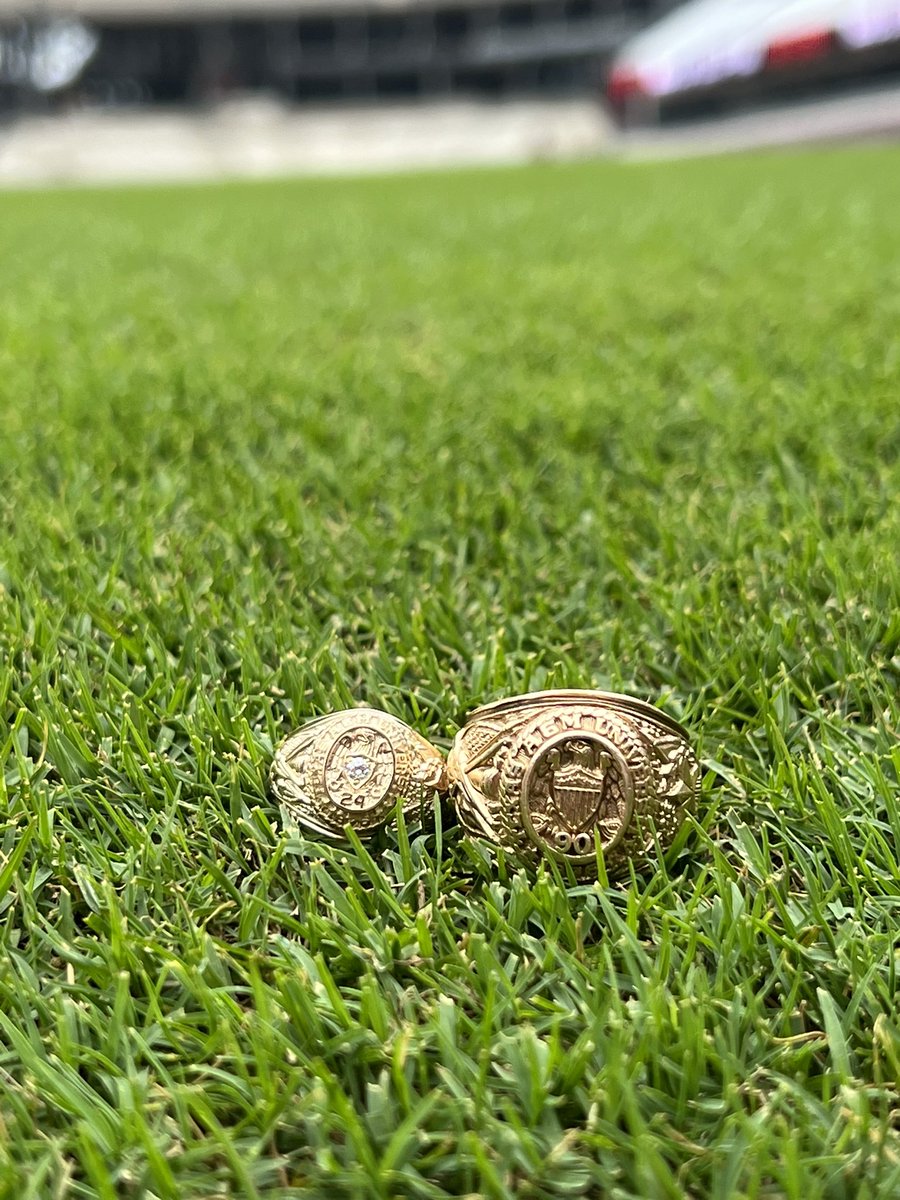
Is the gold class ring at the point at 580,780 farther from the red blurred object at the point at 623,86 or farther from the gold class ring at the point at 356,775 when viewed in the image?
the red blurred object at the point at 623,86

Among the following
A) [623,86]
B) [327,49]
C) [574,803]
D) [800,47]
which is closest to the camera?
[574,803]

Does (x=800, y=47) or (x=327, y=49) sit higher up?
(x=327, y=49)

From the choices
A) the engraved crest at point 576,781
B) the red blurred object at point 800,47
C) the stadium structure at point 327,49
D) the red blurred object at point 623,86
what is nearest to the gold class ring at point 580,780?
the engraved crest at point 576,781

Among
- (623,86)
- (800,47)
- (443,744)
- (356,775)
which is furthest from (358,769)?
(623,86)

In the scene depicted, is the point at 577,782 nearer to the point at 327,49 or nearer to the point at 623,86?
the point at 623,86

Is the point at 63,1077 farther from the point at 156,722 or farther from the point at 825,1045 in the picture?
the point at 825,1045

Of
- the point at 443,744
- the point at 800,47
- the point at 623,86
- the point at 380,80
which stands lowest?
the point at 443,744
